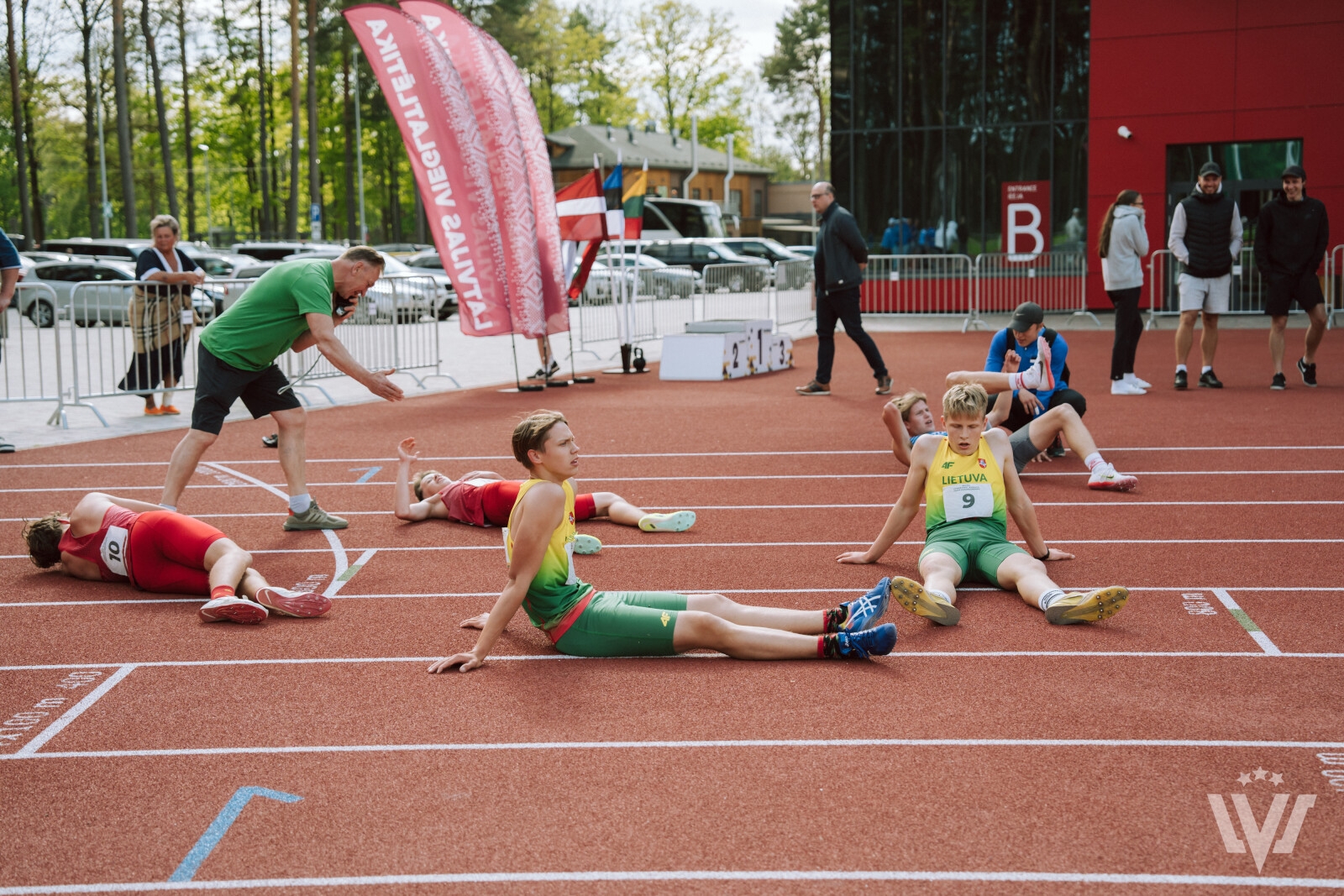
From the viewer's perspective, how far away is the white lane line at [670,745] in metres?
4.32

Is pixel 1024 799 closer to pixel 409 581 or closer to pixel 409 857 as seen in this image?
pixel 409 857

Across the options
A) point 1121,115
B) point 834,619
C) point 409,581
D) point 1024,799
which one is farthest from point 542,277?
point 1121,115

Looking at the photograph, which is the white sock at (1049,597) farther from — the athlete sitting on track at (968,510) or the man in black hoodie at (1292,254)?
the man in black hoodie at (1292,254)

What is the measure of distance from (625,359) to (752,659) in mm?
11862

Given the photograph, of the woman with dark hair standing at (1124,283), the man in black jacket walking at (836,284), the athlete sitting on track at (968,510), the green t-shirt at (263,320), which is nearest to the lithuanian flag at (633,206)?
the man in black jacket walking at (836,284)

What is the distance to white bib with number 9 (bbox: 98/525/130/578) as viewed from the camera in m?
6.44

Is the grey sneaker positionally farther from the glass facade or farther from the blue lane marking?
the glass facade

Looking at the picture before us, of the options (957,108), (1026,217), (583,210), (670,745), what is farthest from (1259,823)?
(957,108)

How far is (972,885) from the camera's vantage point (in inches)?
133

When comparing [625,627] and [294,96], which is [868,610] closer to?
[625,627]

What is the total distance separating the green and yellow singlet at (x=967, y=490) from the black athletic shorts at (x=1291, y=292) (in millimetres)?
8035

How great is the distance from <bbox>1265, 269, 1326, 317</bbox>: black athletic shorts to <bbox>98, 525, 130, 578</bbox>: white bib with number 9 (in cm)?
1096

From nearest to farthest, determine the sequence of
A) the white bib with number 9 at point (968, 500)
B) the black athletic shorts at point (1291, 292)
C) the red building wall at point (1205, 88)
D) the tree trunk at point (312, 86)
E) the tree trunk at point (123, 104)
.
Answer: the white bib with number 9 at point (968, 500), the black athletic shorts at point (1291, 292), the red building wall at point (1205, 88), the tree trunk at point (123, 104), the tree trunk at point (312, 86)

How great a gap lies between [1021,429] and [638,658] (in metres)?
4.68
